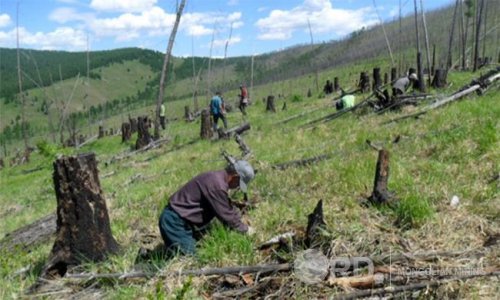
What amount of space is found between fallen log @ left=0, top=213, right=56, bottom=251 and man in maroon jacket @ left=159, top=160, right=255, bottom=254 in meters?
3.08

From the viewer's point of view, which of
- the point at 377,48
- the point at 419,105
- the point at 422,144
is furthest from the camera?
the point at 377,48

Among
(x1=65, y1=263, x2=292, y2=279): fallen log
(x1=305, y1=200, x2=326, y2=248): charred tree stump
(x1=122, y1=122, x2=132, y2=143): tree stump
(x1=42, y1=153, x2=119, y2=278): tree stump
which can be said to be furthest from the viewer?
(x1=122, y1=122, x2=132, y2=143): tree stump

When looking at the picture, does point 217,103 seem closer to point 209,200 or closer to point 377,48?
point 209,200

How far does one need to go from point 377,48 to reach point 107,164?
112 metres

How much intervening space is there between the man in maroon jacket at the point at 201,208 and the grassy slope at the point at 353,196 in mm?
197

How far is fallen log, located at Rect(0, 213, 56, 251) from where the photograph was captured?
7.89m

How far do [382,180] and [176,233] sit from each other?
2.46 metres

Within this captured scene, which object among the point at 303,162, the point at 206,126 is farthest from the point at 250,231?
the point at 206,126

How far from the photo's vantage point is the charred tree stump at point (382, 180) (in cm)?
600

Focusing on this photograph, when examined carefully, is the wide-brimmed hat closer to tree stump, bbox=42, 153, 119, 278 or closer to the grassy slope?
the grassy slope

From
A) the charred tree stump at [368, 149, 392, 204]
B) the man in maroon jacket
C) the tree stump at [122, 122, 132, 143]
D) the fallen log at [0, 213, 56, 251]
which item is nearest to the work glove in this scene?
the man in maroon jacket

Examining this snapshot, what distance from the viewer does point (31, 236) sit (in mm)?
8180

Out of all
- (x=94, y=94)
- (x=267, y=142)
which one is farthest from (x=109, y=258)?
(x=94, y=94)

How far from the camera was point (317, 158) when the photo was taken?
29.3 feet
